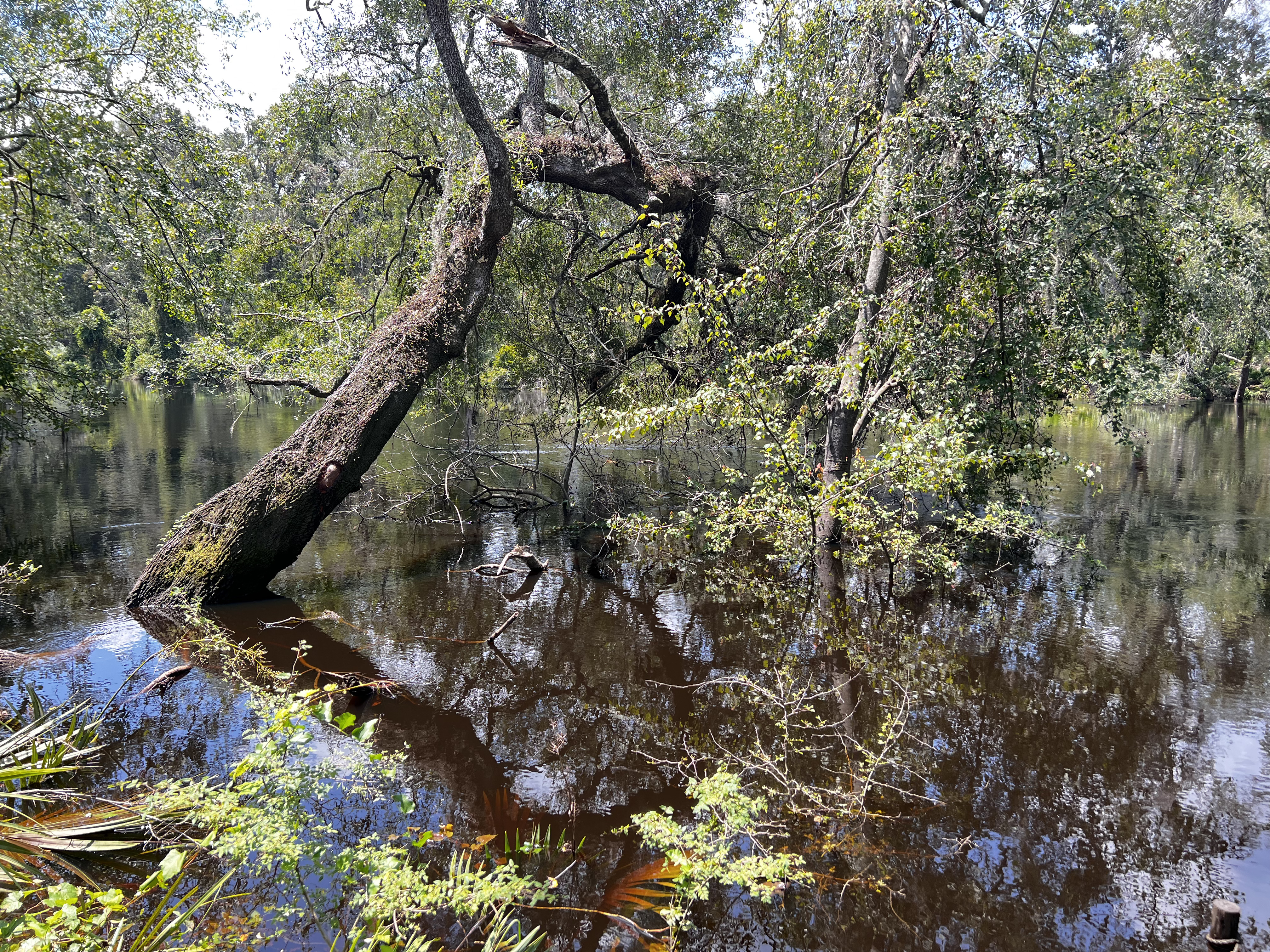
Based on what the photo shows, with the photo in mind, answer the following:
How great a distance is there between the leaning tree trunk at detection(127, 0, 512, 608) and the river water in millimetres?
546

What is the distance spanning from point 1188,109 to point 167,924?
8.70 metres

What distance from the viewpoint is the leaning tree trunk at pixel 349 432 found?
290 inches

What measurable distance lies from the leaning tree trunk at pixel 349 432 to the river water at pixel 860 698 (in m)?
0.55

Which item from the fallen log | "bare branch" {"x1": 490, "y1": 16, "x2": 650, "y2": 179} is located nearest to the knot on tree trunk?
the fallen log

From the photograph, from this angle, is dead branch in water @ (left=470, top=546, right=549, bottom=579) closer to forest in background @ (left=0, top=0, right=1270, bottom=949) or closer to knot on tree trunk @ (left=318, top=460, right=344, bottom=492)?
forest in background @ (left=0, top=0, right=1270, bottom=949)

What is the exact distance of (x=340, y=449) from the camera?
7871 mm

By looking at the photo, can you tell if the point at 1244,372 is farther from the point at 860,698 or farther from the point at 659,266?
the point at 860,698

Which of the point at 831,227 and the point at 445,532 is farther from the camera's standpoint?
the point at 445,532

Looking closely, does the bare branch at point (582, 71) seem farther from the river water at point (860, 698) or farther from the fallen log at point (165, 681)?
the fallen log at point (165, 681)

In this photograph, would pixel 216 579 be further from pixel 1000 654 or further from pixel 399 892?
pixel 1000 654

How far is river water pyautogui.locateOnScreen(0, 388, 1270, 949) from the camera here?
3559 millimetres

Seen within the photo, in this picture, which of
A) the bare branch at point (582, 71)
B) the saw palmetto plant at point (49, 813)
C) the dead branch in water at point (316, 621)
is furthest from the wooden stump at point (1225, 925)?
the bare branch at point (582, 71)

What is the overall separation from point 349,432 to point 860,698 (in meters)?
5.79

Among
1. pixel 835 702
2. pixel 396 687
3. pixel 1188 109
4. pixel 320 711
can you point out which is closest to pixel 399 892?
pixel 320 711
